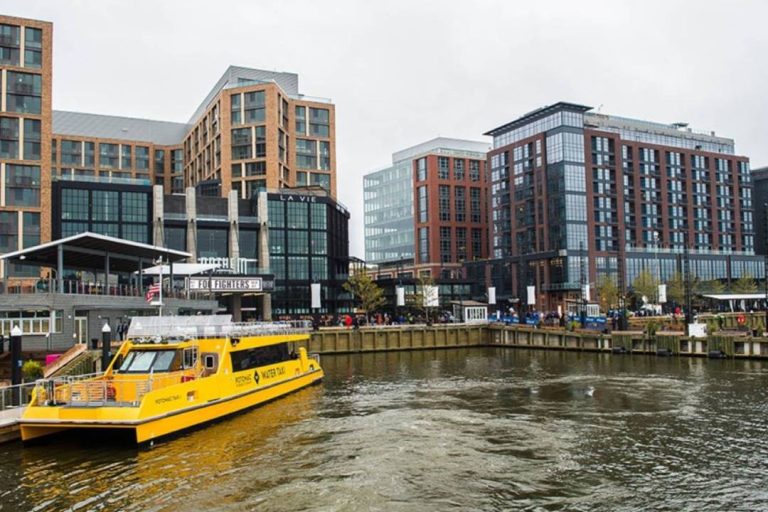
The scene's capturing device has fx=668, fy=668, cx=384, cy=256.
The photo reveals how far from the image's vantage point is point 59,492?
19219 millimetres

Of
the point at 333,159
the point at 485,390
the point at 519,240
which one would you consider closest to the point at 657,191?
the point at 519,240

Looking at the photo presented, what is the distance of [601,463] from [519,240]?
111 metres

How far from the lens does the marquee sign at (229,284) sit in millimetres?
67188

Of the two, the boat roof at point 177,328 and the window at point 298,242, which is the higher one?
the window at point 298,242

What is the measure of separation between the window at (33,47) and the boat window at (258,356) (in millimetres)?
65518

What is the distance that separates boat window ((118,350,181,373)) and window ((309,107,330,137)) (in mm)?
89375

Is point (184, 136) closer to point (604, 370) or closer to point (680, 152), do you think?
point (680, 152)

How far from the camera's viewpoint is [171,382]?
91.4ft

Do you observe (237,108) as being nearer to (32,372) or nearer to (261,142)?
(261,142)

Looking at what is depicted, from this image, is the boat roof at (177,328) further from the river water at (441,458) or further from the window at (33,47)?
the window at (33,47)

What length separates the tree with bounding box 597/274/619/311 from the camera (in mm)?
104750

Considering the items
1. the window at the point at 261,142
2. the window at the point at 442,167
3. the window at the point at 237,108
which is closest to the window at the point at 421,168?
the window at the point at 442,167

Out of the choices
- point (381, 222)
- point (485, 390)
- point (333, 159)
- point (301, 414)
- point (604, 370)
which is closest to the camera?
point (301, 414)

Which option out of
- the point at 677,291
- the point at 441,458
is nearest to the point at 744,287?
the point at 677,291
